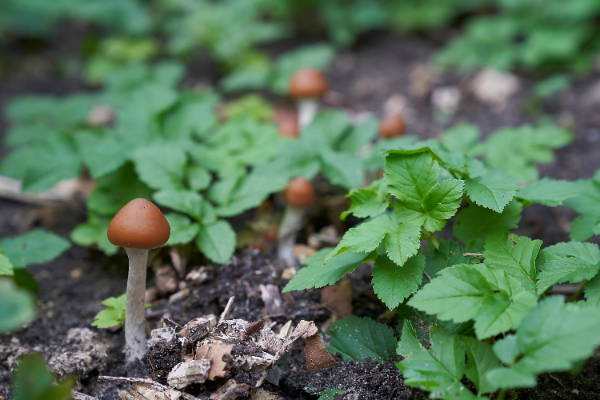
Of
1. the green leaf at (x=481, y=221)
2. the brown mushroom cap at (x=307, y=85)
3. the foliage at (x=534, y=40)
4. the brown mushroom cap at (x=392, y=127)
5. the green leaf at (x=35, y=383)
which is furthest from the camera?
the foliage at (x=534, y=40)

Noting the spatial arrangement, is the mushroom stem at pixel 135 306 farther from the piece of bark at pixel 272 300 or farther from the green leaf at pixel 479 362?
the green leaf at pixel 479 362

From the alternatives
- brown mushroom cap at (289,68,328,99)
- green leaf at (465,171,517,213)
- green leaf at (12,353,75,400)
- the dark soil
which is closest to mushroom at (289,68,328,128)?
brown mushroom cap at (289,68,328,99)

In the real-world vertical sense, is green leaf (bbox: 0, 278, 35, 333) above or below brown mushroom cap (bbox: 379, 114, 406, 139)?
above

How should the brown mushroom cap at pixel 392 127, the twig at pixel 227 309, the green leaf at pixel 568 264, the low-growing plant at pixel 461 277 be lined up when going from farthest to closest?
1. the brown mushroom cap at pixel 392 127
2. the twig at pixel 227 309
3. the green leaf at pixel 568 264
4. the low-growing plant at pixel 461 277

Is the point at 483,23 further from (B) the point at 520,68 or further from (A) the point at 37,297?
(A) the point at 37,297

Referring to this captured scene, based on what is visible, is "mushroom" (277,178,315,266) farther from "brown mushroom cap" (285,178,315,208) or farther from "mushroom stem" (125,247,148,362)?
"mushroom stem" (125,247,148,362)

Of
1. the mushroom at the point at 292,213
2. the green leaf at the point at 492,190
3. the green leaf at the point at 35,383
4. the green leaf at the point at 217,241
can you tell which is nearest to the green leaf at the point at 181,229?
the green leaf at the point at 217,241
